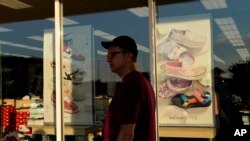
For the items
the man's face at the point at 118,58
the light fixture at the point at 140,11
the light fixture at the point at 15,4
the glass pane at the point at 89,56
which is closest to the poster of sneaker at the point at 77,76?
the glass pane at the point at 89,56

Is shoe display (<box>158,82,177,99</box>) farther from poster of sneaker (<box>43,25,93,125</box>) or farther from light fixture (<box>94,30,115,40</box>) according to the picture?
poster of sneaker (<box>43,25,93,125</box>)

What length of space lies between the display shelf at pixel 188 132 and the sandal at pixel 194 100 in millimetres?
259

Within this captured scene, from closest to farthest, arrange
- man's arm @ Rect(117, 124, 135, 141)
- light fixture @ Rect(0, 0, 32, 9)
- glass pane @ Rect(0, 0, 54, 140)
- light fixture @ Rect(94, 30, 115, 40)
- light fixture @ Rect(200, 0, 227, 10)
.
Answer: man's arm @ Rect(117, 124, 135, 141), light fixture @ Rect(200, 0, 227, 10), light fixture @ Rect(94, 30, 115, 40), glass pane @ Rect(0, 0, 54, 140), light fixture @ Rect(0, 0, 32, 9)

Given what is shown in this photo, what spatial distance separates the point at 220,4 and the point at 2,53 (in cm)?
315

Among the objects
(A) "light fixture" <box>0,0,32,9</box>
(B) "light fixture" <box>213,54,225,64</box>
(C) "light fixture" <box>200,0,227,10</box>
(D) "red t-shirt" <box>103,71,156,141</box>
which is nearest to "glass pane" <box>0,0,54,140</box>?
(A) "light fixture" <box>0,0,32,9</box>

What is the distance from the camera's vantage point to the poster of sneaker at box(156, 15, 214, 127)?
4914 millimetres

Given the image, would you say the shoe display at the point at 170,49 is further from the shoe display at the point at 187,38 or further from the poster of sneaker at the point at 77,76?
the poster of sneaker at the point at 77,76

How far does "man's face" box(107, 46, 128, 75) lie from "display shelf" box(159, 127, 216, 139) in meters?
2.53

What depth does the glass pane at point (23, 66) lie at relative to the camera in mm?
5871

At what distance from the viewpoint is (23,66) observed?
5.91 meters

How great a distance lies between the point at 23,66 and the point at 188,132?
241cm

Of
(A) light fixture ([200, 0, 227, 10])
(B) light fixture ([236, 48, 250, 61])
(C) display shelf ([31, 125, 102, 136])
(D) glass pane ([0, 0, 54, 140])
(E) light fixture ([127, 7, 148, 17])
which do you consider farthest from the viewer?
(D) glass pane ([0, 0, 54, 140])

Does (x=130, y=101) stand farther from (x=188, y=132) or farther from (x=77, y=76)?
(x=77, y=76)

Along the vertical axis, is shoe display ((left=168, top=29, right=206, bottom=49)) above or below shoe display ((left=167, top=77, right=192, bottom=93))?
above
